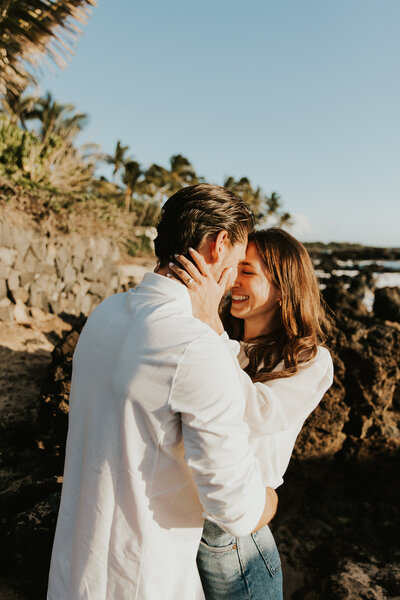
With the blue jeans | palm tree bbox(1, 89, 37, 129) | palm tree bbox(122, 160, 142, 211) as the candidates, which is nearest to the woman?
the blue jeans

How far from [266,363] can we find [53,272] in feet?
25.7

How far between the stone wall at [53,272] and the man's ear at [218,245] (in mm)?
7319

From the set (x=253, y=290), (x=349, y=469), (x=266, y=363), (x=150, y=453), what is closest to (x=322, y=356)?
(x=266, y=363)

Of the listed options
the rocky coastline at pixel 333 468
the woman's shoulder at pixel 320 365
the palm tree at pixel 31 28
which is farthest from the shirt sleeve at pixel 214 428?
the palm tree at pixel 31 28

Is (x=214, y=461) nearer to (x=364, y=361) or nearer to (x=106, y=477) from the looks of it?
(x=106, y=477)

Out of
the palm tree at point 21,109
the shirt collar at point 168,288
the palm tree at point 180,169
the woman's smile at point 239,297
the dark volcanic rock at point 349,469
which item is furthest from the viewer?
the palm tree at point 180,169

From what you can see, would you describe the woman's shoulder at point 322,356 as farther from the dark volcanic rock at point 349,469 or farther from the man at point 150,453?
the dark volcanic rock at point 349,469

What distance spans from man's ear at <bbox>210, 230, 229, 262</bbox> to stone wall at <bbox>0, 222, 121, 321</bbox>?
24.0 feet

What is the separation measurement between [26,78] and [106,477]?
25.0 ft

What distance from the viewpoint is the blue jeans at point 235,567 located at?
1.49 meters

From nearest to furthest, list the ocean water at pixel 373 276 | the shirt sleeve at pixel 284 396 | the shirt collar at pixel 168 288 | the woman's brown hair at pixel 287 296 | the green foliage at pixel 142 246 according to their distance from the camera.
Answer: the shirt collar at pixel 168 288, the shirt sleeve at pixel 284 396, the woman's brown hair at pixel 287 296, the ocean water at pixel 373 276, the green foliage at pixel 142 246

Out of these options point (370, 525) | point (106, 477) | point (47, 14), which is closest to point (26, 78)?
point (47, 14)

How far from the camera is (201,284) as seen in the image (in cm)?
149

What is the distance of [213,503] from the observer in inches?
44.6
